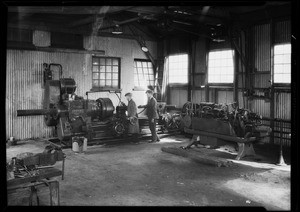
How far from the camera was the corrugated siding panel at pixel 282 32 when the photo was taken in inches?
364

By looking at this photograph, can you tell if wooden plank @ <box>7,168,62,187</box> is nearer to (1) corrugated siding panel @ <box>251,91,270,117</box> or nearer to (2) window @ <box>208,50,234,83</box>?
(1) corrugated siding panel @ <box>251,91,270,117</box>

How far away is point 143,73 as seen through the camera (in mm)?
13742

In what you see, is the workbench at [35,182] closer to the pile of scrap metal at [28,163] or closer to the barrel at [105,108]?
the pile of scrap metal at [28,163]

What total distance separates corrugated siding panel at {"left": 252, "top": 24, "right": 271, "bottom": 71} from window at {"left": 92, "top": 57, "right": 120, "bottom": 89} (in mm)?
5451

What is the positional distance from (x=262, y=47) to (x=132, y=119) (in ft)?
15.7

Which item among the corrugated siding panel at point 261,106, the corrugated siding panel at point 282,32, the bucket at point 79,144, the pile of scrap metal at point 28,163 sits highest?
the corrugated siding panel at point 282,32

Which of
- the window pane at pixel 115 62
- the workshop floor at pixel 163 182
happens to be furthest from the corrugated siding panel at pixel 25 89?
the window pane at pixel 115 62

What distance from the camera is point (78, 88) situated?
1177 centimetres

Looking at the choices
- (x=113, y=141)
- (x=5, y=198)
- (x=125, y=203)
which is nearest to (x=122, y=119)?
(x=113, y=141)

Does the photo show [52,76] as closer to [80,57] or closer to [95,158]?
[80,57]

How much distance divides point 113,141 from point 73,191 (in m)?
4.40

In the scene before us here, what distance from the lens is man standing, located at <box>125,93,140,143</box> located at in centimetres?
1027

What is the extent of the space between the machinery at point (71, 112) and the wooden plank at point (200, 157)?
7.16 ft

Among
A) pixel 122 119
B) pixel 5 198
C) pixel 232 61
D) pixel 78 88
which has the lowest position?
pixel 5 198
